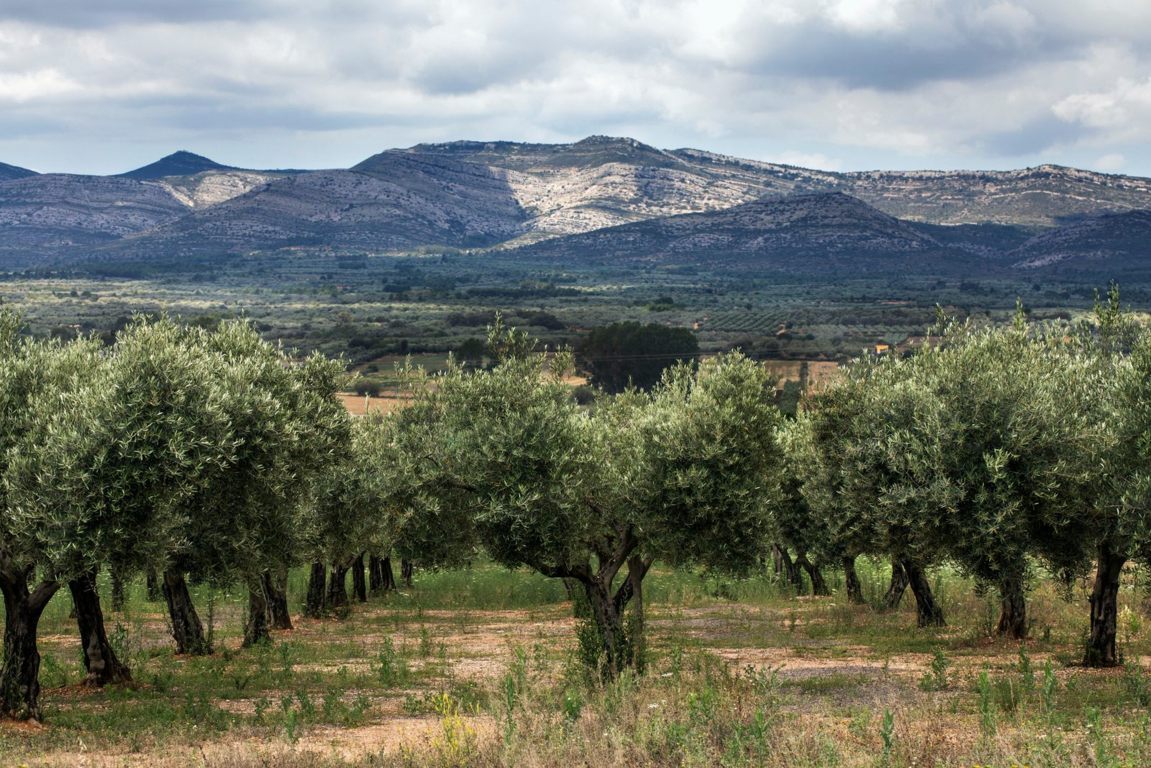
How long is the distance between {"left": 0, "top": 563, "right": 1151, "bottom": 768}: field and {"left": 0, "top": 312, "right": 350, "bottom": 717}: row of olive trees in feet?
11.8

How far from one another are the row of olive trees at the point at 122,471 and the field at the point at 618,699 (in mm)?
3589

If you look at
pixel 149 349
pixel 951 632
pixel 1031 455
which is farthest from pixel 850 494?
Result: pixel 149 349

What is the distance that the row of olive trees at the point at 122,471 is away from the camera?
2272cm

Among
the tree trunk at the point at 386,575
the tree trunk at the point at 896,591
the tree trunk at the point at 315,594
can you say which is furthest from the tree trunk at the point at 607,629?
the tree trunk at the point at 386,575

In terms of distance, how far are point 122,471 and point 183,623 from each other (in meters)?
15.7

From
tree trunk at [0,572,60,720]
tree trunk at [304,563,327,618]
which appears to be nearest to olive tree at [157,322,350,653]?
tree trunk at [0,572,60,720]

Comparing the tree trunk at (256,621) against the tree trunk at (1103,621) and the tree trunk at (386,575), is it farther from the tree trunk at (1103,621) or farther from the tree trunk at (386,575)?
the tree trunk at (1103,621)

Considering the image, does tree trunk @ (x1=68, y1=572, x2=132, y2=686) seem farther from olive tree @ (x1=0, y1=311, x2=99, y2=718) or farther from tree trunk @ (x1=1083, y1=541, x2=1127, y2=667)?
tree trunk @ (x1=1083, y1=541, x2=1127, y2=667)

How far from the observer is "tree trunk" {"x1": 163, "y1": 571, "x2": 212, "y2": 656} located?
36688mm

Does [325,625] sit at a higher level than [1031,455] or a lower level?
lower

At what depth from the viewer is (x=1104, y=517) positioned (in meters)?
29.0

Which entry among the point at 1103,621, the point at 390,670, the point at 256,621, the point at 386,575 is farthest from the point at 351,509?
the point at 1103,621

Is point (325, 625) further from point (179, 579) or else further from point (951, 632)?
point (951, 632)

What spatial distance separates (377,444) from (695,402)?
23.8 metres
